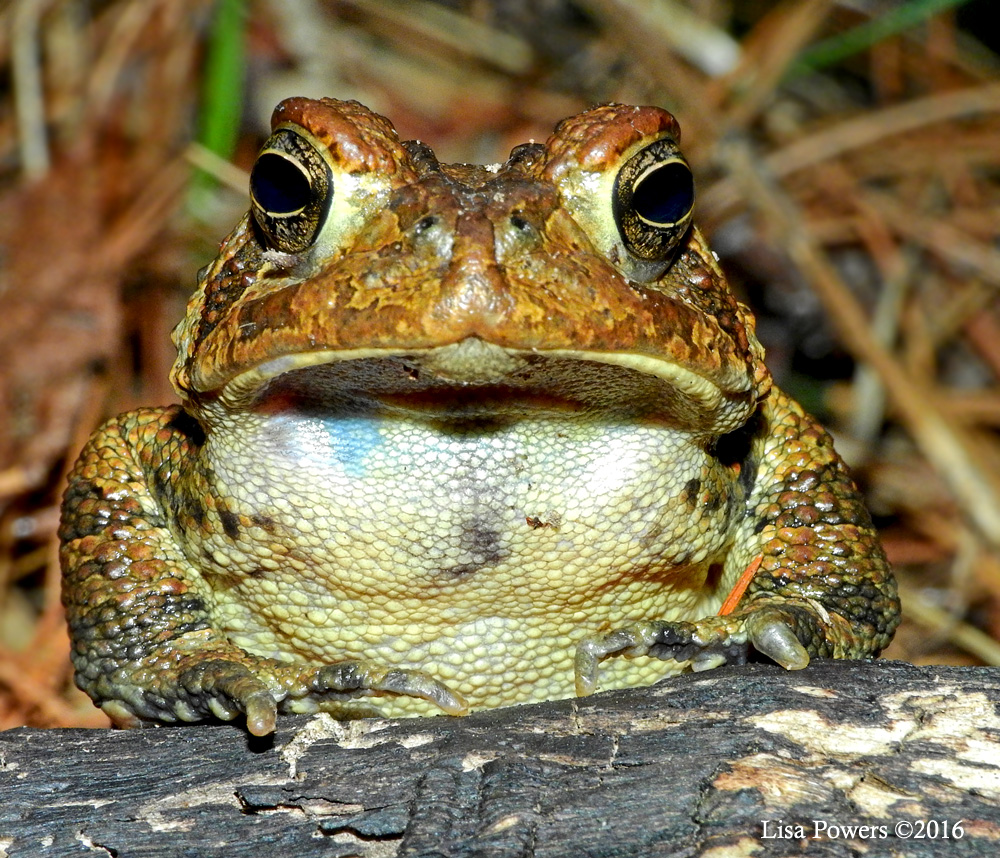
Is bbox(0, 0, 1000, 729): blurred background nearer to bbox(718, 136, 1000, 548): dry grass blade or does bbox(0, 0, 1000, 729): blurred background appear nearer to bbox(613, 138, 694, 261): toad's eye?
bbox(718, 136, 1000, 548): dry grass blade

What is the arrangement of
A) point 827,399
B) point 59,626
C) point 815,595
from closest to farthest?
point 815,595, point 59,626, point 827,399

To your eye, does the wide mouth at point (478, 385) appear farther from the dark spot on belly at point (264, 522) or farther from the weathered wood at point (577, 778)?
A: the weathered wood at point (577, 778)

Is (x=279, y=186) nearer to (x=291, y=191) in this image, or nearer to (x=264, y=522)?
(x=291, y=191)

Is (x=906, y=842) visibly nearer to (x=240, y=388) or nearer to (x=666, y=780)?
(x=666, y=780)

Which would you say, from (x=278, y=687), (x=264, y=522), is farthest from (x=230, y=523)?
(x=278, y=687)

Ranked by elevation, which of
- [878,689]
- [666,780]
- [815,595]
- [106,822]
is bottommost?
[106,822]

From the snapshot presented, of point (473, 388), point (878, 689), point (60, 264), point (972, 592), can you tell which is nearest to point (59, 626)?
point (60, 264)
